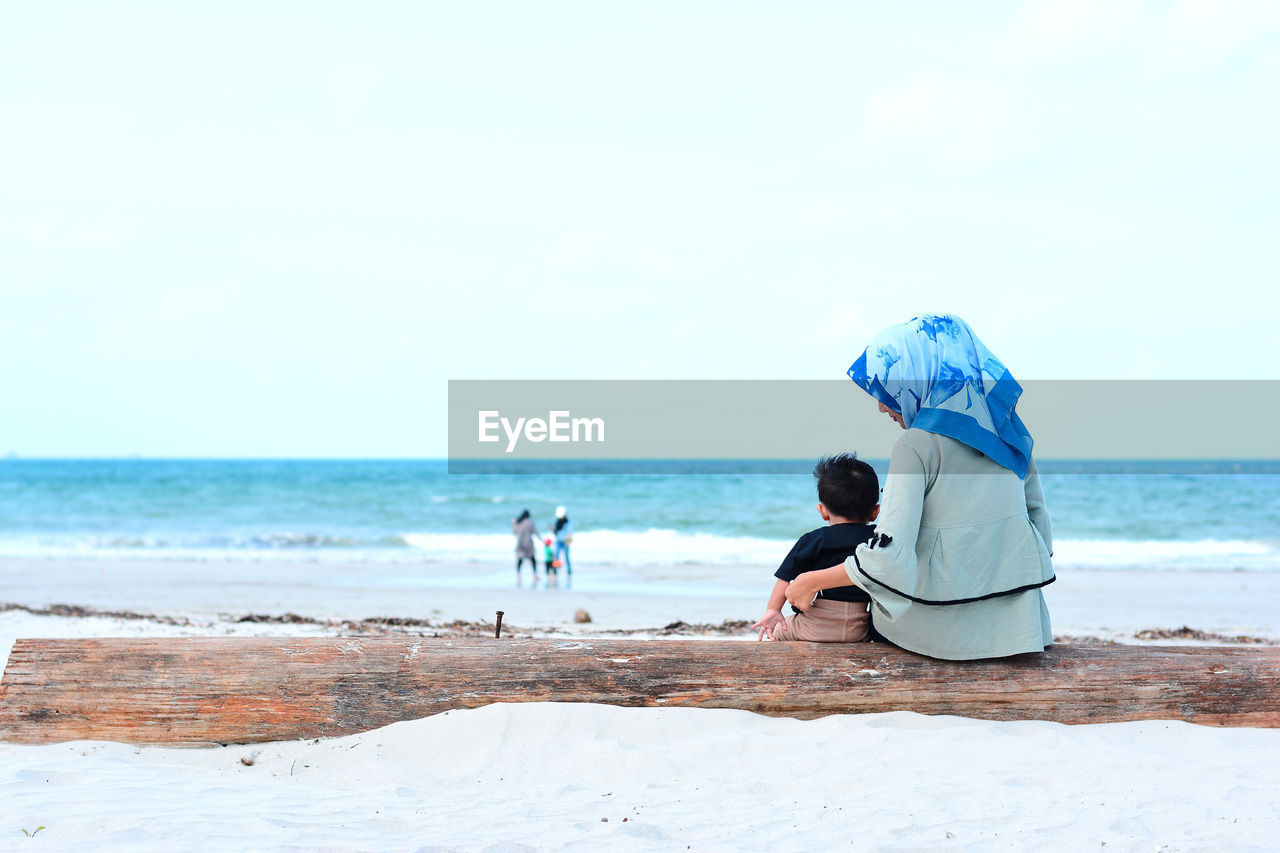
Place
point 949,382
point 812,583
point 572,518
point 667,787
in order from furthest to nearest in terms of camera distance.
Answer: point 572,518 < point 812,583 < point 949,382 < point 667,787

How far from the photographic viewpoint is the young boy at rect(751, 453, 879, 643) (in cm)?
377

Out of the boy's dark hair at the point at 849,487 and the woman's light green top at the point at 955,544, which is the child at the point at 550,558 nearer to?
the boy's dark hair at the point at 849,487

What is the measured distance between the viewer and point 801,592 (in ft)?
12.2

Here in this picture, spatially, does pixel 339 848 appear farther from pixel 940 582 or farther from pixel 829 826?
pixel 940 582

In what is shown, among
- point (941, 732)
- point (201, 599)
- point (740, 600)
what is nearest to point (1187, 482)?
point (740, 600)

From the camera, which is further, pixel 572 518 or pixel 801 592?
pixel 572 518

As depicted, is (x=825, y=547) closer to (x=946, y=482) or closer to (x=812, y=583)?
(x=812, y=583)

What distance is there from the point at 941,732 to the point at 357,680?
91.5 inches

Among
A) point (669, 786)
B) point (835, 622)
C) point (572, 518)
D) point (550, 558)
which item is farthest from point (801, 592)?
point (572, 518)

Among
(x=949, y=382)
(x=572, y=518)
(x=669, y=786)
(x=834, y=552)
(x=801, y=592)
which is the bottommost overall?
(x=572, y=518)

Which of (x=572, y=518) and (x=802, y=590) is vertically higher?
(x=802, y=590)

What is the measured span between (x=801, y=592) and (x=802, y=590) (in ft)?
0.05

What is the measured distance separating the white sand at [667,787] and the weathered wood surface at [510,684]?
0.08 m

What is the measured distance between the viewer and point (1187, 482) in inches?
1705
